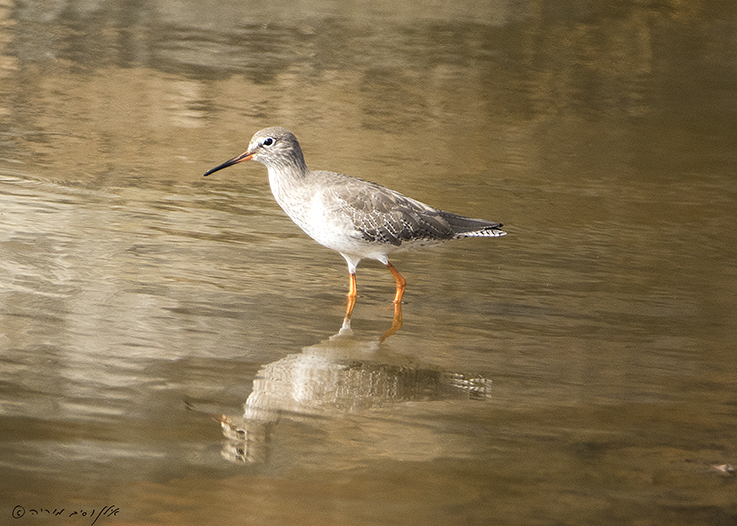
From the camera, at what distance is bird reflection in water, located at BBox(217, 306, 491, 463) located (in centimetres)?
481

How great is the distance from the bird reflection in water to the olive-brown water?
21 mm

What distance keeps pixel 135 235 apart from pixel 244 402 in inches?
125

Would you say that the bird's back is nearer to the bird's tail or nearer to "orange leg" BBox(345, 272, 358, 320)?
the bird's tail

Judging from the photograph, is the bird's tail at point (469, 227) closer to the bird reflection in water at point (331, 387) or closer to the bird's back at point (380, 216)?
the bird's back at point (380, 216)

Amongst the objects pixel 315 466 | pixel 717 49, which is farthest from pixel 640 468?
pixel 717 49

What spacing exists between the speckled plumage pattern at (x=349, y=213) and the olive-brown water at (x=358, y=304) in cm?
49

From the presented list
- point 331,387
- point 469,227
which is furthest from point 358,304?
point 331,387

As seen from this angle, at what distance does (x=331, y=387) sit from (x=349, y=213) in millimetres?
1684

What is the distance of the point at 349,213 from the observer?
6.61m

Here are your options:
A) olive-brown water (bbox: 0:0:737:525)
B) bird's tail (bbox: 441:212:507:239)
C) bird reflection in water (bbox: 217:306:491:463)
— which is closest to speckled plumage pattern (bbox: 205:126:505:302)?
bird's tail (bbox: 441:212:507:239)

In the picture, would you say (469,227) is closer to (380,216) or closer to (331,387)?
(380,216)

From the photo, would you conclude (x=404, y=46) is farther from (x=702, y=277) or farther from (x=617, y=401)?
(x=617, y=401)

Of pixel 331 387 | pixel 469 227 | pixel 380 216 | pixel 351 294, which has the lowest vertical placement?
pixel 331 387

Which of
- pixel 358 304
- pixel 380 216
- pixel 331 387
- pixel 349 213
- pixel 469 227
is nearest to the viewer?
pixel 331 387
